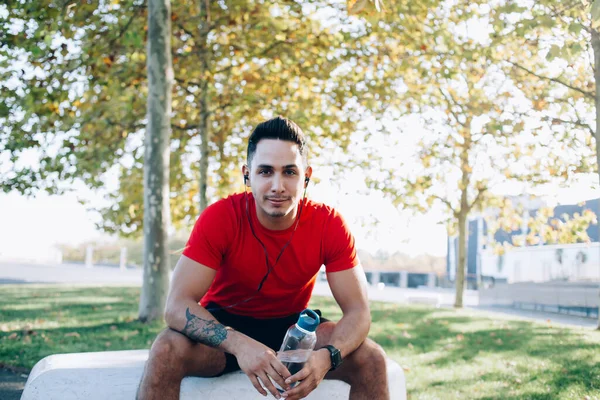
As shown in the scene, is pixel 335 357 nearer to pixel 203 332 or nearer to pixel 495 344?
pixel 203 332

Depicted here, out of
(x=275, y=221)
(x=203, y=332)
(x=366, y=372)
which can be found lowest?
(x=366, y=372)

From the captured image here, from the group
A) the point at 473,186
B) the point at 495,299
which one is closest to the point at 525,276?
the point at 495,299

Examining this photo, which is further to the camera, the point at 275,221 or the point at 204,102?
the point at 204,102

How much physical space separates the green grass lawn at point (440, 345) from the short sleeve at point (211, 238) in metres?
3.23

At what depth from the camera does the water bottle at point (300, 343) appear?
301cm

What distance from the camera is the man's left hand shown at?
9.52 feet

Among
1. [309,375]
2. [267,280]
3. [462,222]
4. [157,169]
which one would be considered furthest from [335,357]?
[462,222]

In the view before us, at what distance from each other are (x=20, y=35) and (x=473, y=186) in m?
14.8

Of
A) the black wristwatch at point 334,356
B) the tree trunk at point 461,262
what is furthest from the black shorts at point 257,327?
the tree trunk at point 461,262

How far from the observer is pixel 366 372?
10.5ft

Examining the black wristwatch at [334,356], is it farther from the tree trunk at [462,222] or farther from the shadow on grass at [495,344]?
the tree trunk at [462,222]

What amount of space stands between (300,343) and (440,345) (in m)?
6.57

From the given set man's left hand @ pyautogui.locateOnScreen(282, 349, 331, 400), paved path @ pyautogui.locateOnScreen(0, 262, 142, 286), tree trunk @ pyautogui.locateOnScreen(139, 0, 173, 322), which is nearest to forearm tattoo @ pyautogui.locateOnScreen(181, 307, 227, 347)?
man's left hand @ pyautogui.locateOnScreen(282, 349, 331, 400)

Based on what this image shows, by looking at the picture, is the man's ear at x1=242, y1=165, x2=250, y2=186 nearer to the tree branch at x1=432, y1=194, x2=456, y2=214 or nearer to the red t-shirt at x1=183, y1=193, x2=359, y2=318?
the red t-shirt at x1=183, y1=193, x2=359, y2=318
